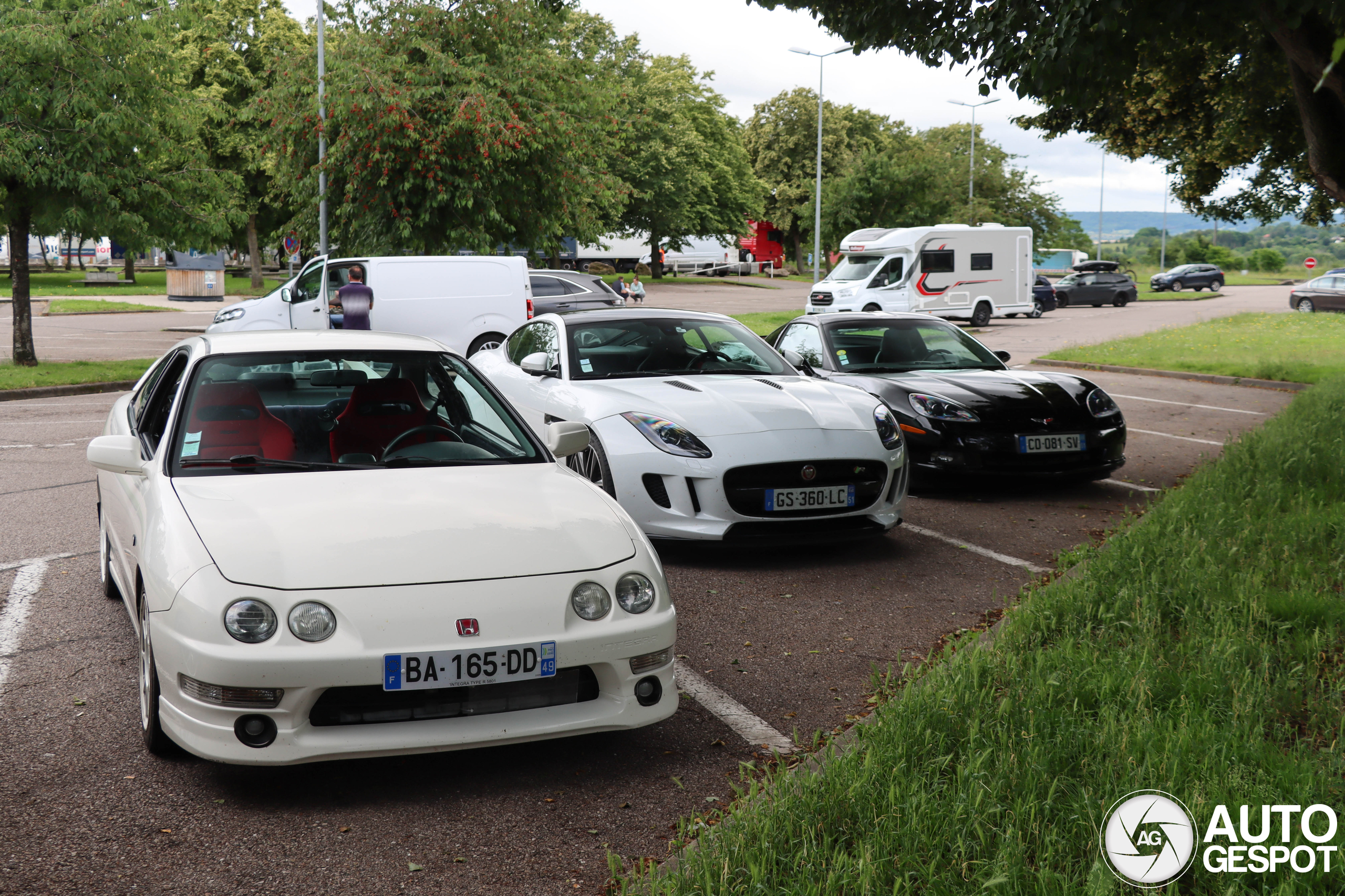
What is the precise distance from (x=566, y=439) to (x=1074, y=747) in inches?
92.5

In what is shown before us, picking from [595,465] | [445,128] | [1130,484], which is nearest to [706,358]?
[595,465]

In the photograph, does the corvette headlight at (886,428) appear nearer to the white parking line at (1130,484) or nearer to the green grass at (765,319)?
the white parking line at (1130,484)

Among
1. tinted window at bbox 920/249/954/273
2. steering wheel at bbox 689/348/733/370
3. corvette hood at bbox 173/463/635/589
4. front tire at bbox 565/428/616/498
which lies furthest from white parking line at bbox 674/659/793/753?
tinted window at bbox 920/249/954/273

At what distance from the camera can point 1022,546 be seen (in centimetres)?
695

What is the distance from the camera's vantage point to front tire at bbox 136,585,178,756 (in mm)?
3568

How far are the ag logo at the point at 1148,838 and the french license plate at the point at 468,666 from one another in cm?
157

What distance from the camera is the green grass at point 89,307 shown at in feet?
116

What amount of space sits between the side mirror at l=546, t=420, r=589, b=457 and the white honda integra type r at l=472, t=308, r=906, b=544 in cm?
138

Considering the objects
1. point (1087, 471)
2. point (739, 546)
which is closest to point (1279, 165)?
point (1087, 471)

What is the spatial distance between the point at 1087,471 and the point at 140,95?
15.2 m

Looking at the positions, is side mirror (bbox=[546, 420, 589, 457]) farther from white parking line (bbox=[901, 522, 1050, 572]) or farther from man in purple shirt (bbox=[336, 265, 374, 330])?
man in purple shirt (bbox=[336, 265, 374, 330])

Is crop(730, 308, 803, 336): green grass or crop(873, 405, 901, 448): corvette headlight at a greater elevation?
crop(730, 308, 803, 336): green grass

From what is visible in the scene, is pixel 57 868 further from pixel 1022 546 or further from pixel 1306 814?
pixel 1022 546

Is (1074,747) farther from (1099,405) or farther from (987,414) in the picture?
(1099,405)
